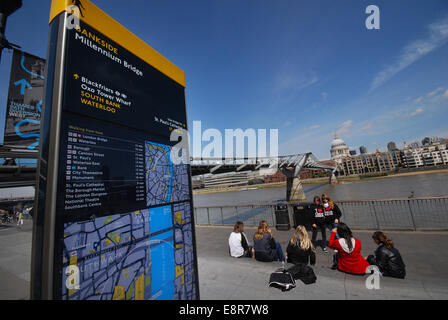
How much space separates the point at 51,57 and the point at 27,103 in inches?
452

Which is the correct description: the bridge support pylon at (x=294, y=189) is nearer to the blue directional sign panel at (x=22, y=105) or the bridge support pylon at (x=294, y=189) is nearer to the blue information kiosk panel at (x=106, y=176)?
the blue directional sign panel at (x=22, y=105)

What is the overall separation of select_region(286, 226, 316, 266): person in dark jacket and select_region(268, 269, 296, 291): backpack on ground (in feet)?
2.04

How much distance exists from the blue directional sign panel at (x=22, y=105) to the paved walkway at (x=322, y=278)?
20.4 feet

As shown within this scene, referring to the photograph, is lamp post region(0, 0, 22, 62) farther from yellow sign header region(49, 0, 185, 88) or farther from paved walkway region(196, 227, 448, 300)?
paved walkway region(196, 227, 448, 300)

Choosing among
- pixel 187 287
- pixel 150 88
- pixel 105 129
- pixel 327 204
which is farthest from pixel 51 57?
pixel 327 204

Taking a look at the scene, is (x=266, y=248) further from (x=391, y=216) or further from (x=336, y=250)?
(x=391, y=216)

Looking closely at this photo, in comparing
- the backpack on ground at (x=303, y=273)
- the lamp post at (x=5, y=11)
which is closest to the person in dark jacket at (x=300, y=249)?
the backpack on ground at (x=303, y=273)

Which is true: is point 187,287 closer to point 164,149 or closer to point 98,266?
point 98,266

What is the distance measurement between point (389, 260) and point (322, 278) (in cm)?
143

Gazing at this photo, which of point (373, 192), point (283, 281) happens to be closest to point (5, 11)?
point (283, 281)

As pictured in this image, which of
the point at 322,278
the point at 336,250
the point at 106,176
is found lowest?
the point at 322,278

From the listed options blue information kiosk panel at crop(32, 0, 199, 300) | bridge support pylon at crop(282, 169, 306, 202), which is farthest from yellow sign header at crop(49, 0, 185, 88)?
bridge support pylon at crop(282, 169, 306, 202)

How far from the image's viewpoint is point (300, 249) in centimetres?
494
